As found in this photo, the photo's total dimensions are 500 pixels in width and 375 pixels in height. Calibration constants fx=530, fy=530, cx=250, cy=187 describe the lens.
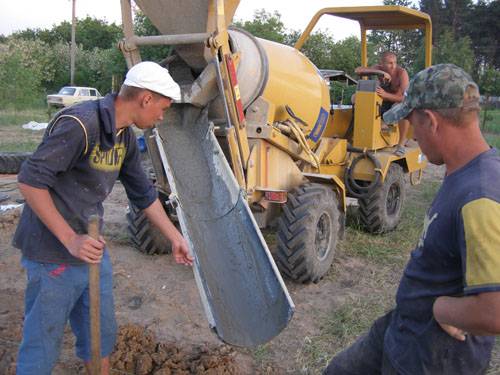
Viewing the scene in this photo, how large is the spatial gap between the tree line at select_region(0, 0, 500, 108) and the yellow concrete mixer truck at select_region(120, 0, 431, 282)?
16.1 metres

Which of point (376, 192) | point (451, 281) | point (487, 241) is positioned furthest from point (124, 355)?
point (376, 192)

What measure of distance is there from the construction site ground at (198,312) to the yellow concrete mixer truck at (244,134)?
0.39m

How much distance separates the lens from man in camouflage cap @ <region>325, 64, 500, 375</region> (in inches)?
63.6

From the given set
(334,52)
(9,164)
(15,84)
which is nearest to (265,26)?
(334,52)

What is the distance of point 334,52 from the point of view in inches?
1076

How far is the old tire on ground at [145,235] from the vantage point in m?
5.77

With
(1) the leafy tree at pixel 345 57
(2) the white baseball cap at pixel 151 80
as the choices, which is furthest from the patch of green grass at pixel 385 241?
(1) the leafy tree at pixel 345 57

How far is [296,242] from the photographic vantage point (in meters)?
4.97

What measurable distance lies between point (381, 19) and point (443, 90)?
5.83 meters

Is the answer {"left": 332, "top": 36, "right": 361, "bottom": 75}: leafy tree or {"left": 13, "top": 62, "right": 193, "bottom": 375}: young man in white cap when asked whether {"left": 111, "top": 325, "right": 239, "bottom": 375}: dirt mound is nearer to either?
{"left": 13, "top": 62, "right": 193, "bottom": 375}: young man in white cap

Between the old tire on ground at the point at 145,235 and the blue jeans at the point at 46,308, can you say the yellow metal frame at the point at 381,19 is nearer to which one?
the old tire on ground at the point at 145,235

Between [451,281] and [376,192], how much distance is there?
4.83 m

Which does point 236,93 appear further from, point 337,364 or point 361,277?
point 337,364

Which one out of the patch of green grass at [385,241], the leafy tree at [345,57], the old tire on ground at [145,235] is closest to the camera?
Result: the old tire on ground at [145,235]
